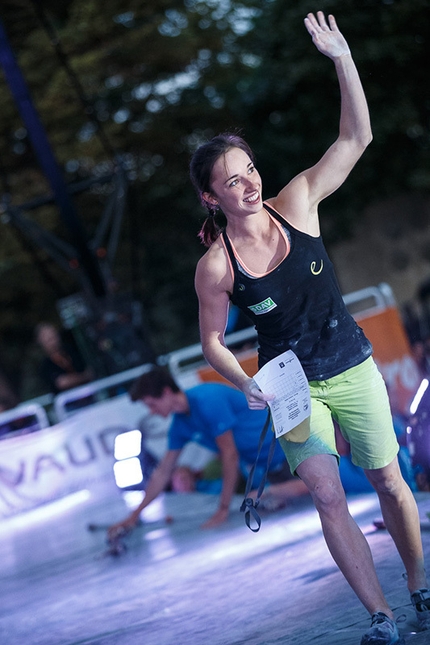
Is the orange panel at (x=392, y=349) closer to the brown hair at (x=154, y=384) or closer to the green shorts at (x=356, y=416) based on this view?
the brown hair at (x=154, y=384)

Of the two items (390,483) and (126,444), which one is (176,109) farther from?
(390,483)

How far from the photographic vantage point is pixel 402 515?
3.85 m

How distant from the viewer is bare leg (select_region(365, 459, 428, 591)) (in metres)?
3.81

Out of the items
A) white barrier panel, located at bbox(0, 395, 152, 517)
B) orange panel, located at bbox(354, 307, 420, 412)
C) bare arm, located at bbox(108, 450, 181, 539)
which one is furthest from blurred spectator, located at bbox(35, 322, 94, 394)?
bare arm, located at bbox(108, 450, 181, 539)

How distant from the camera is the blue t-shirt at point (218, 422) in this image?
6.83 meters

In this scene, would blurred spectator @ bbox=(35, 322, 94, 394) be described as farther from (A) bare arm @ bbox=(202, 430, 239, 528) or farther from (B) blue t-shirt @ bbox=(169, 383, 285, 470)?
(A) bare arm @ bbox=(202, 430, 239, 528)

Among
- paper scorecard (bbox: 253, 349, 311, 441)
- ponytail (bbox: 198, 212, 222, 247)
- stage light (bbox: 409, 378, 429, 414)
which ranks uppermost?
ponytail (bbox: 198, 212, 222, 247)

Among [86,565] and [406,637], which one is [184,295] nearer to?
[86,565]

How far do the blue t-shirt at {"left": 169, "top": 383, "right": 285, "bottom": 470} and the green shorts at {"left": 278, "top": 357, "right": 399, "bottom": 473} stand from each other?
9.91ft

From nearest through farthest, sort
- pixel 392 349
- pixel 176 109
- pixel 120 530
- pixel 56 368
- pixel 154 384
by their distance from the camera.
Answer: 1. pixel 154 384
2. pixel 120 530
3. pixel 392 349
4. pixel 56 368
5. pixel 176 109

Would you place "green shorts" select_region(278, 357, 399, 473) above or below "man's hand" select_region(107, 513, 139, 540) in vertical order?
above

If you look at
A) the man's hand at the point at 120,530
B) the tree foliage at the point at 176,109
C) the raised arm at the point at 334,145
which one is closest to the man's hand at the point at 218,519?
the man's hand at the point at 120,530

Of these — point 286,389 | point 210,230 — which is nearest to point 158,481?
point 210,230

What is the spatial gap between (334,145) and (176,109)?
1757 cm
